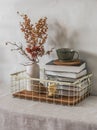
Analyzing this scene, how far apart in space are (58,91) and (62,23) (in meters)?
0.40

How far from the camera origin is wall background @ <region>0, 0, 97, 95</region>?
1.59m

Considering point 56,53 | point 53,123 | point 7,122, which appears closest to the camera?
point 53,123

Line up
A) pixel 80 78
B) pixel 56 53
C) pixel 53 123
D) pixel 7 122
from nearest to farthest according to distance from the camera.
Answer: pixel 53 123 → pixel 7 122 → pixel 80 78 → pixel 56 53

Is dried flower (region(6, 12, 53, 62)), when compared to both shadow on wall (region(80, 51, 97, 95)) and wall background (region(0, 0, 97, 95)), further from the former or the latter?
shadow on wall (region(80, 51, 97, 95))

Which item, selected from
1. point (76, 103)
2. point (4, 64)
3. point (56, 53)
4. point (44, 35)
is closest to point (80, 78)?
point (76, 103)

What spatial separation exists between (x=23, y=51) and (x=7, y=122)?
0.47 metres

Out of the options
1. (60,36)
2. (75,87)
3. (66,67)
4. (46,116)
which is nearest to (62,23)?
(60,36)

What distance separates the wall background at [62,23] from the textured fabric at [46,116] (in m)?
0.31

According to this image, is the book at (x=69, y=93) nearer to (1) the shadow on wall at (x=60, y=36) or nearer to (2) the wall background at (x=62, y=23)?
(2) the wall background at (x=62, y=23)

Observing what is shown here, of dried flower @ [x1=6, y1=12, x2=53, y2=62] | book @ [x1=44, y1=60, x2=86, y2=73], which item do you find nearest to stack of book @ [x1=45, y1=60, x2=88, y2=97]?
book @ [x1=44, y1=60, x2=86, y2=73]

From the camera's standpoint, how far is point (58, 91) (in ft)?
4.95

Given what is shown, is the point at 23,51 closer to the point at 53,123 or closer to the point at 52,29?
the point at 52,29

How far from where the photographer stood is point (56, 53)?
1677 mm

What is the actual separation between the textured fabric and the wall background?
31 cm
